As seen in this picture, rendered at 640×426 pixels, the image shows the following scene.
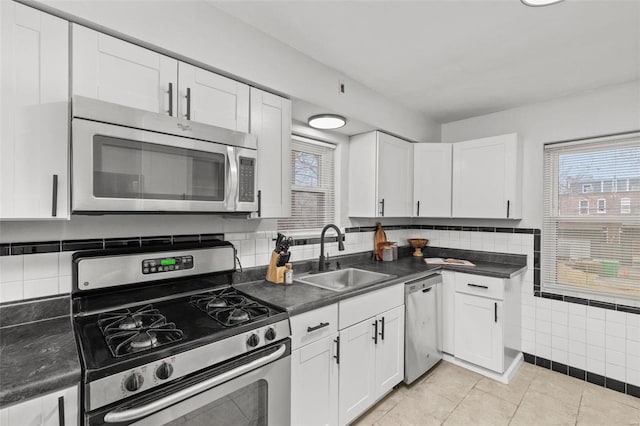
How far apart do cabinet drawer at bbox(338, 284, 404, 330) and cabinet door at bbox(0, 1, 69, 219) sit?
4.94 feet

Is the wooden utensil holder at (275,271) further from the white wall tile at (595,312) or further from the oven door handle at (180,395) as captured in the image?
the white wall tile at (595,312)

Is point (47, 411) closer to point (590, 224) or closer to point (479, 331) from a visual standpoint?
point (479, 331)

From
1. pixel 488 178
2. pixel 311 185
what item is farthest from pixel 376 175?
pixel 488 178

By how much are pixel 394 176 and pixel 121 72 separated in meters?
2.39

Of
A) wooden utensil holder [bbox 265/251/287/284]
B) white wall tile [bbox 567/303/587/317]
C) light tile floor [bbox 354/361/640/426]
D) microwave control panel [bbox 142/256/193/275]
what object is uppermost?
microwave control panel [bbox 142/256/193/275]

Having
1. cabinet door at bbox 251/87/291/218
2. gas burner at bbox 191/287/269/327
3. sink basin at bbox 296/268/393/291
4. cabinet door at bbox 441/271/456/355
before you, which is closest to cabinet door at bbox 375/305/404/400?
sink basin at bbox 296/268/393/291

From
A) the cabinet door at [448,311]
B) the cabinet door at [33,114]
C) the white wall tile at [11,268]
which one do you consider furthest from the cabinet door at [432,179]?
the white wall tile at [11,268]

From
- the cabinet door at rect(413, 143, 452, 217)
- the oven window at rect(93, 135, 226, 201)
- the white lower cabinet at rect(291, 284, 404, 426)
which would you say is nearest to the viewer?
the oven window at rect(93, 135, 226, 201)

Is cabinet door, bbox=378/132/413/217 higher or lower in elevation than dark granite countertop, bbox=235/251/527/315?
higher

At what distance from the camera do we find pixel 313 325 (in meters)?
1.74

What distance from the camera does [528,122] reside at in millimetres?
3066

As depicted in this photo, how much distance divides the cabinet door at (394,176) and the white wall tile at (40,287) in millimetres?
2369

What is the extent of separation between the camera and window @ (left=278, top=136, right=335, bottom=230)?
267 centimetres

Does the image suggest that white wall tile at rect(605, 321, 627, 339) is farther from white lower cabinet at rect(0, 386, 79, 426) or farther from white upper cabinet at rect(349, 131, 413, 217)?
white lower cabinet at rect(0, 386, 79, 426)
